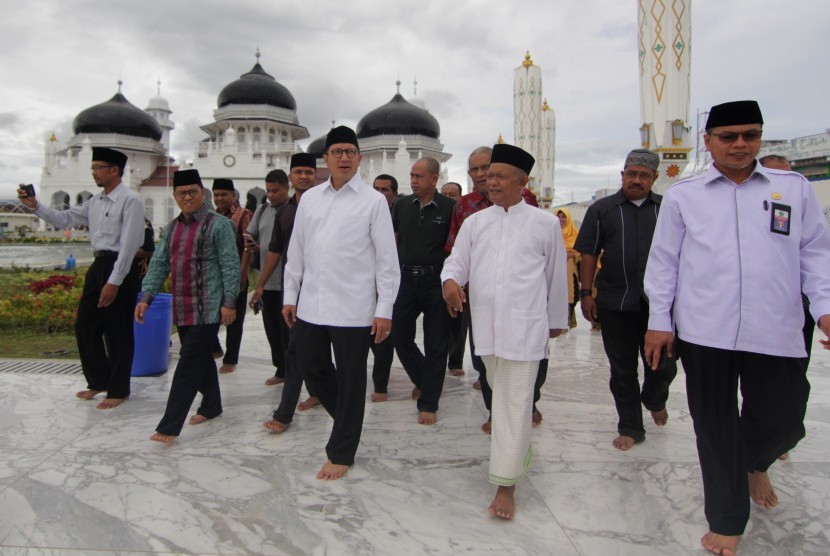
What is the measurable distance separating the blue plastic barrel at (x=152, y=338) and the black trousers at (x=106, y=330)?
1.77 feet

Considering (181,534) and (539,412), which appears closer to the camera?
(181,534)

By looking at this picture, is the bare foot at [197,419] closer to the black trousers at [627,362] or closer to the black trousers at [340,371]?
the black trousers at [340,371]

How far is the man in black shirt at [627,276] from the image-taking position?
312 cm

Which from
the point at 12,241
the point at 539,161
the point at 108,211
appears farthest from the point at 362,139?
the point at 108,211

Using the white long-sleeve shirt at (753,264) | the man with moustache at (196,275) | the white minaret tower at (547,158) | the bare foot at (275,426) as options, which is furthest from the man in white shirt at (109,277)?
the white minaret tower at (547,158)

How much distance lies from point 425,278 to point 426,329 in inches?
13.5

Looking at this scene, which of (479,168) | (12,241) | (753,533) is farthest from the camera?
(12,241)

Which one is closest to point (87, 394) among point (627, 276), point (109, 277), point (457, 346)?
point (109, 277)

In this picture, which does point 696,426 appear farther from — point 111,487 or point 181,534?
point 111,487

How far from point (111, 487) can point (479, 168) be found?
265 cm

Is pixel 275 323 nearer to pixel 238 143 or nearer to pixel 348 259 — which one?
pixel 348 259

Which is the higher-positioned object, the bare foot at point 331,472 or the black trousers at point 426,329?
the black trousers at point 426,329

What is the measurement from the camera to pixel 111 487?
8.32 ft

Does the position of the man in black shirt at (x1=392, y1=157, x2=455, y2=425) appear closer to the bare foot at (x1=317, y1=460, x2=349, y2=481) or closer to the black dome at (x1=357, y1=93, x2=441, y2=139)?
the bare foot at (x1=317, y1=460, x2=349, y2=481)
